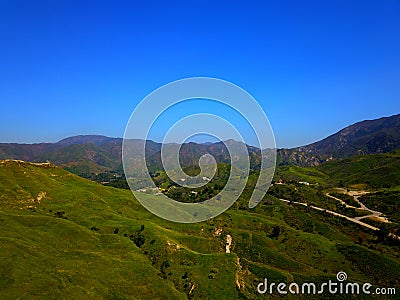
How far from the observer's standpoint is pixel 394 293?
191 ft

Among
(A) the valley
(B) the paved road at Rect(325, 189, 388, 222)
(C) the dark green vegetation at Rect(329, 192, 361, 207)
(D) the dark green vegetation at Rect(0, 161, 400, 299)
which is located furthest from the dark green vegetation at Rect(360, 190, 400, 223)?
(D) the dark green vegetation at Rect(0, 161, 400, 299)

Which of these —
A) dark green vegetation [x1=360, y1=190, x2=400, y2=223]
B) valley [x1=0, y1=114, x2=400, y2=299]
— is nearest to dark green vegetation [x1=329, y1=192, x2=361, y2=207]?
dark green vegetation [x1=360, y1=190, x2=400, y2=223]

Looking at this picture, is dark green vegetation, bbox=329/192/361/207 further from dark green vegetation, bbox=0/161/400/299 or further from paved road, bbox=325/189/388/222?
dark green vegetation, bbox=0/161/400/299

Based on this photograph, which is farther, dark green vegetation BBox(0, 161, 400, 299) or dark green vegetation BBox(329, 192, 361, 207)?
dark green vegetation BBox(329, 192, 361, 207)

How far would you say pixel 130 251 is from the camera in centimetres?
5628

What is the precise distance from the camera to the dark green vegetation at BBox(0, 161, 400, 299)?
142 feet

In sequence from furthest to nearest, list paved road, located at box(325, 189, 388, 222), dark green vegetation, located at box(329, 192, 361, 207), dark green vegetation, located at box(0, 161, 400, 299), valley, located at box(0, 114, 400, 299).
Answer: dark green vegetation, located at box(329, 192, 361, 207), paved road, located at box(325, 189, 388, 222), valley, located at box(0, 114, 400, 299), dark green vegetation, located at box(0, 161, 400, 299)

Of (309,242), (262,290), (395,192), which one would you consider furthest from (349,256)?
(395,192)

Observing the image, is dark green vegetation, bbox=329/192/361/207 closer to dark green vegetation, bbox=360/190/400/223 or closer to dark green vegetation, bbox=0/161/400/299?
dark green vegetation, bbox=360/190/400/223

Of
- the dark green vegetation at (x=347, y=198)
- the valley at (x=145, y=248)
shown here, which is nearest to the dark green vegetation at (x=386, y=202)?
the dark green vegetation at (x=347, y=198)

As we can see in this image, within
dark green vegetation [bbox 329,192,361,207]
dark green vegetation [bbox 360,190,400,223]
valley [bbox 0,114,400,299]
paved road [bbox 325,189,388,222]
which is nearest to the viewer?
valley [bbox 0,114,400,299]

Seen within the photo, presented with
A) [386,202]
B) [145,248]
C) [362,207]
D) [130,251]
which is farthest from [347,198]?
[130,251]

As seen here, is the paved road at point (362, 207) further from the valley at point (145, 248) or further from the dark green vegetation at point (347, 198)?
the valley at point (145, 248)

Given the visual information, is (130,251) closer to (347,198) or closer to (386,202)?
(386,202)
